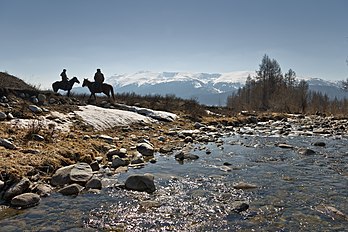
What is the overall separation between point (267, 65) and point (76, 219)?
251 feet

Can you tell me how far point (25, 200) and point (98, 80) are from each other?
19.6 meters

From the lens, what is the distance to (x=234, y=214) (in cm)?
618

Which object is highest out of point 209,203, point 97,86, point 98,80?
point 98,80

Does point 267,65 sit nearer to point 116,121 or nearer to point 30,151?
point 116,121

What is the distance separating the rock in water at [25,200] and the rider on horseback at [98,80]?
19230mm

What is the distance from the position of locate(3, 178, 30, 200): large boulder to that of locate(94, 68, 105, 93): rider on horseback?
1858 cm

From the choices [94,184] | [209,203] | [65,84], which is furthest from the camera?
[65,84]

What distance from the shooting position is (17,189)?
6938 millimetres

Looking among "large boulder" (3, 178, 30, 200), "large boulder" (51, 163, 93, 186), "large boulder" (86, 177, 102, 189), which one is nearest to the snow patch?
"large boulder" (51, 163, 93, 186)

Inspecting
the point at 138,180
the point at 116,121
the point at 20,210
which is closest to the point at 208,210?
the point at 138,180

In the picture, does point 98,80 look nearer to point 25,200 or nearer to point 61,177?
point 61,177

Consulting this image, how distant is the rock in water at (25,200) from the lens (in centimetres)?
647

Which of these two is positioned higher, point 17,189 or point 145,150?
point 145,150

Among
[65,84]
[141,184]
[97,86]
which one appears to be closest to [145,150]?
[141,184]
